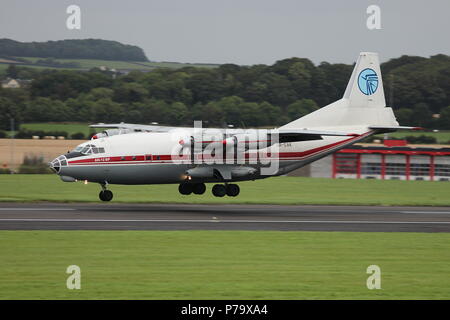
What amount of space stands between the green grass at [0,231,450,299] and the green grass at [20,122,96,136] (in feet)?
145

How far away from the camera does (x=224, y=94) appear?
8031 cm

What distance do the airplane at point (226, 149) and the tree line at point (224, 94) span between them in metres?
23.9

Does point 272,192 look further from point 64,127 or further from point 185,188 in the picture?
point 64,127

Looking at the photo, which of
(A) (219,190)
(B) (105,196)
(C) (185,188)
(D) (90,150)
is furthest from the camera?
(C) (185,188)

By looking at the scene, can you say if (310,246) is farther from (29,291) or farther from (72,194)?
(72,194)

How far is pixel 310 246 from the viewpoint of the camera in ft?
74.1

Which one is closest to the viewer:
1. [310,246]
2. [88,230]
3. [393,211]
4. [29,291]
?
[29,291]

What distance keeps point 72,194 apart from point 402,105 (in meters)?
47.2

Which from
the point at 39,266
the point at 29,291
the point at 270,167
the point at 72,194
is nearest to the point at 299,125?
the point at 270,167

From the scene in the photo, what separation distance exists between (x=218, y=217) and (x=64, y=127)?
1653 inches

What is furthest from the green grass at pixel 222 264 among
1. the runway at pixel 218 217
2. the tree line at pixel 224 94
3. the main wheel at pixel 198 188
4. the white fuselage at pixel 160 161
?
the tree line at pixel 224 94

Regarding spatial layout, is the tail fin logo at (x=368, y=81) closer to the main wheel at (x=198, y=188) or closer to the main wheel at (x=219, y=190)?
the main wheel at (x=219, y=190)

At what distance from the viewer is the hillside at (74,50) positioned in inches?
4936

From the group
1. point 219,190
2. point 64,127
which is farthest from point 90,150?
point 64,127
